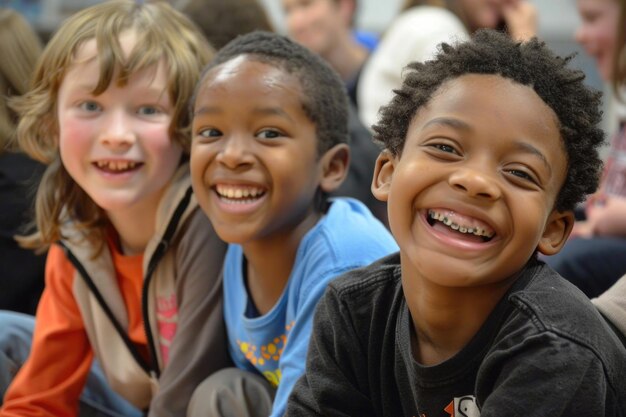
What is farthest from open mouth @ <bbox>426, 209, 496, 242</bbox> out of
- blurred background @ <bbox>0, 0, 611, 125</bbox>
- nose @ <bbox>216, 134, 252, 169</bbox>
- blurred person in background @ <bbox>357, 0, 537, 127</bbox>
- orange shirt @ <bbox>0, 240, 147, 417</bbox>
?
blurred background @ <bbox>0, 0, 611, 125</bbox>

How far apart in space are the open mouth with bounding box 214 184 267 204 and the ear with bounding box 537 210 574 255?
1.92ft

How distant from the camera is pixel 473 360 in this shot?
134 cm

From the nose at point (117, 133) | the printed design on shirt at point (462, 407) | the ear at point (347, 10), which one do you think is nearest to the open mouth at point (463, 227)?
the printed design on shirt at point (462, 407)

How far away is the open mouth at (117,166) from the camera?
1.99m

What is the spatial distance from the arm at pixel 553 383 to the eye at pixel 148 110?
1.04m

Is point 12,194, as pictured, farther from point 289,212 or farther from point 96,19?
point 289,212

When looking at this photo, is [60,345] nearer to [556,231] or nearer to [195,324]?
[195,324]

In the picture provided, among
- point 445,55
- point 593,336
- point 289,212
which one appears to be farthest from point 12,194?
point 593,336

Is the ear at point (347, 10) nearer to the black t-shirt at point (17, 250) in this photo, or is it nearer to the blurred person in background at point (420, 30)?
the blurred person in background at point (420, 30)

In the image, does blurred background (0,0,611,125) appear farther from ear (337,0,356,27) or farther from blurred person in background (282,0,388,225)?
blurred person in background (282,0,388,225)

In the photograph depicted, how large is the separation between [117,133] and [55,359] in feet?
1.70

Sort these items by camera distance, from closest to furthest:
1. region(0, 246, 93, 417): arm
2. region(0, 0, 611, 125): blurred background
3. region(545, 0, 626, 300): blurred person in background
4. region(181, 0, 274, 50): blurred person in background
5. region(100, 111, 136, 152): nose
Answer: region(100, 111, 136, 152): nose → region(0, 246, 93, 417): arm → region(545, 0, 626, 300): blurred person in background → region(181, 0, 274, 50): blurred person in background → region(0, 0, 611, 125): blurred background

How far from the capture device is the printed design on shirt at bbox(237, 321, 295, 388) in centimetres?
184

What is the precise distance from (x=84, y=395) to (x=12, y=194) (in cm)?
60
